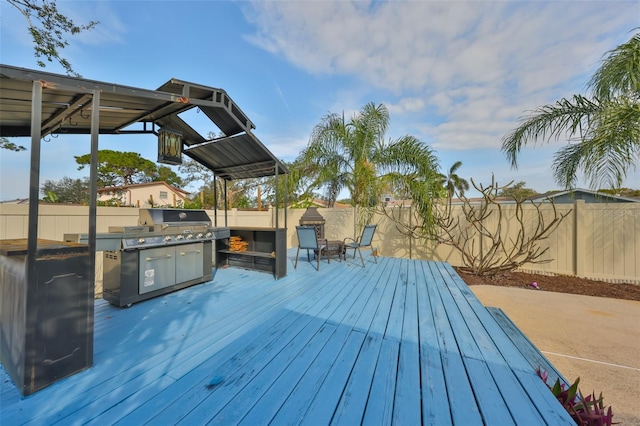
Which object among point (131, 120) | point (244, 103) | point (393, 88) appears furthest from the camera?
point (244, 103)

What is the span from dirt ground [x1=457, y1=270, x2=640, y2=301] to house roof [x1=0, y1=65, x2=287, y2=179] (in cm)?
554

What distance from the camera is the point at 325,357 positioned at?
1888 mm

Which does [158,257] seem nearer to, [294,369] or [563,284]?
[294,369]

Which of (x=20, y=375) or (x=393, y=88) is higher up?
(x=393, y=88)

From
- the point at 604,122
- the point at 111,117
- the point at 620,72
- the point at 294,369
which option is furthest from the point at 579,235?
the point at 111,117

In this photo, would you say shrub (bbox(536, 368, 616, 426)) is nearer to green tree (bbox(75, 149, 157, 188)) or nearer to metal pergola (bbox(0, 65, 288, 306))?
metal pergola (bbox(0, 65, 288, 306))

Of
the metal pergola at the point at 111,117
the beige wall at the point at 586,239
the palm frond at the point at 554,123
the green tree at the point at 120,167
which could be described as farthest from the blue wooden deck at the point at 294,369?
the green tree at the point at 120,167

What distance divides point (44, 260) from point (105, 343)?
97 cm

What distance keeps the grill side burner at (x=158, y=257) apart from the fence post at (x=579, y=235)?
7641 millimetres

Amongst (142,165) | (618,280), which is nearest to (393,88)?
(618,280)

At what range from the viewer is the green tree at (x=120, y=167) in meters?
21.2

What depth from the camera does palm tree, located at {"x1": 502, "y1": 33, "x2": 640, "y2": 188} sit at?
136 inches

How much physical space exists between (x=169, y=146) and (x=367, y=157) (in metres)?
4.56

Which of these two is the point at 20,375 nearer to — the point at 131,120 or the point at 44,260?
the point at 44,260
